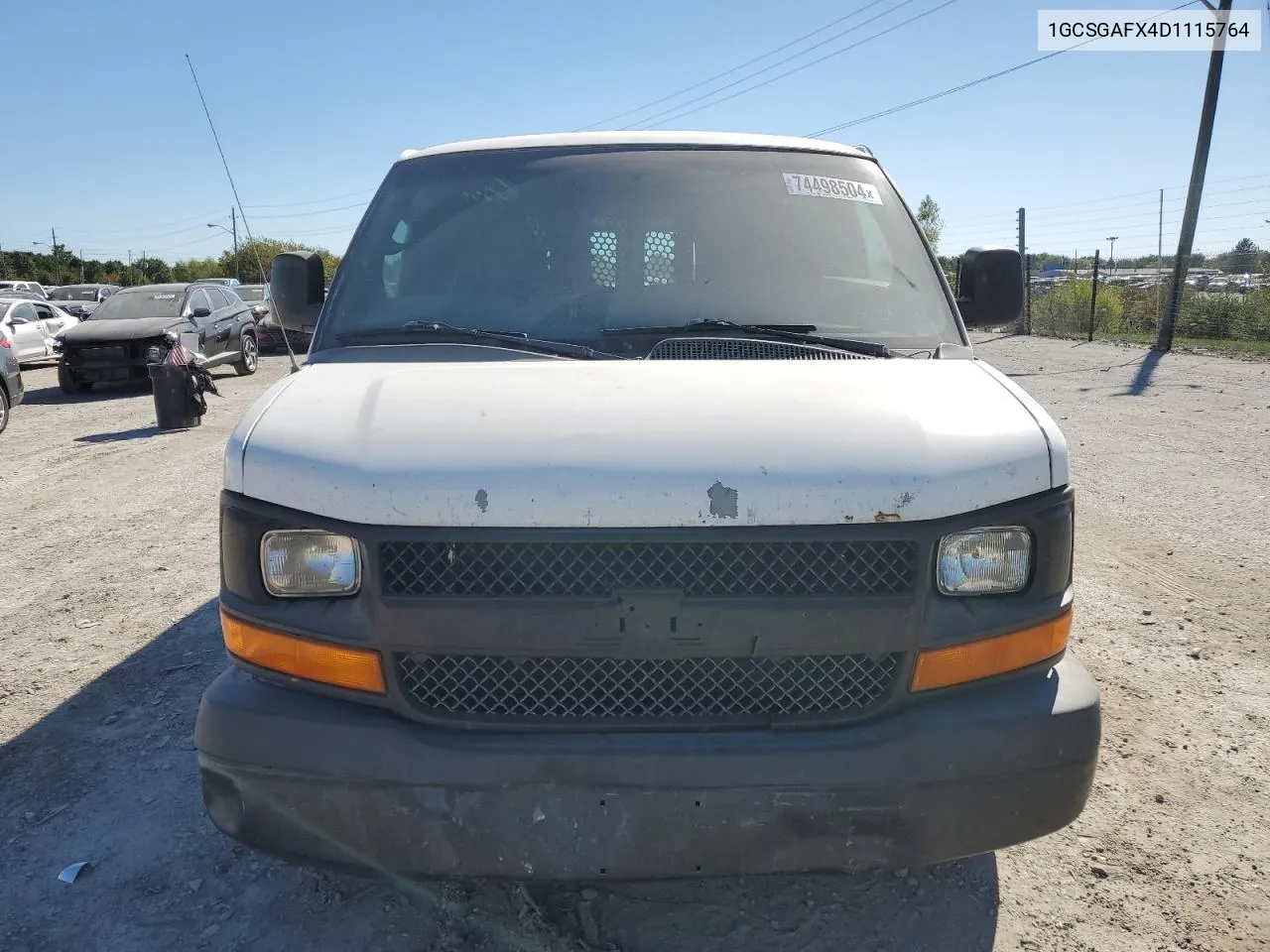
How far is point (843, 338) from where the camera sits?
2.79 meters

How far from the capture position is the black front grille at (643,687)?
2.03 metres

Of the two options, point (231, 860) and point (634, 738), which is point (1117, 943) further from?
point (231, 860)

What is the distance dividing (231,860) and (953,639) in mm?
2202

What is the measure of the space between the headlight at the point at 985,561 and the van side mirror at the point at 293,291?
2543 mm

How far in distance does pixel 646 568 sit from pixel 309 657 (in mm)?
787

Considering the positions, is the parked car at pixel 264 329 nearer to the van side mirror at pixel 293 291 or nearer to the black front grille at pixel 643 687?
the van side mirror at pixel 293 291

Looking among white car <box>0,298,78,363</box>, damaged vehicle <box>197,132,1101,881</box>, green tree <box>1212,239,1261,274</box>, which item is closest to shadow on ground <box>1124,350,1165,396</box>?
green tree <box>1212,239,1261,274</box>

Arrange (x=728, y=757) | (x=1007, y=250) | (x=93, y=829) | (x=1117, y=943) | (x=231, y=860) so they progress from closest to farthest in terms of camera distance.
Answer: (x=728, y=757), (x=1117, y=943), (x=231, y=860), (x=93, y=829), (x=1007, y=250)

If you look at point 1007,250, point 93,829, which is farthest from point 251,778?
point 1007,250

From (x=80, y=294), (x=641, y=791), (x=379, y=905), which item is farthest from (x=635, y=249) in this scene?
(x=80, y=294)

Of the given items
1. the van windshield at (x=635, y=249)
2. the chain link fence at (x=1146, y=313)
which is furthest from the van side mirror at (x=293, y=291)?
the chain link fence at (x=1146, y=313)

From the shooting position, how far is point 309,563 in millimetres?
2068

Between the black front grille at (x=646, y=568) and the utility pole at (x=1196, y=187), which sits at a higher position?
the utility pole at (x=1196, y=187)

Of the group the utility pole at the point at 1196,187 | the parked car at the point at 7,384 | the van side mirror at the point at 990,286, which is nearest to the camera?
the van side mirror at the point at 990,286
